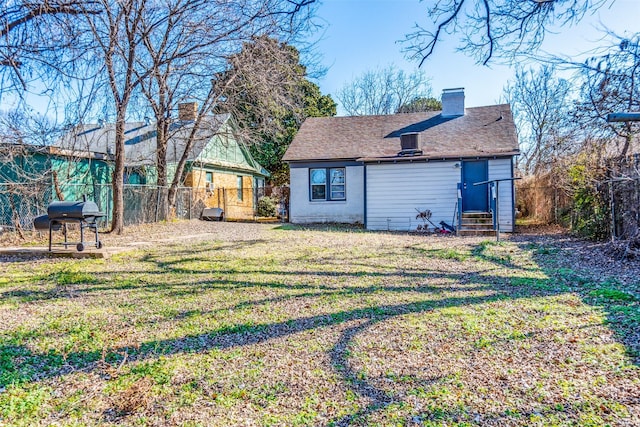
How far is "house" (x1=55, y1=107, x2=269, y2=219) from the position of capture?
1717cm

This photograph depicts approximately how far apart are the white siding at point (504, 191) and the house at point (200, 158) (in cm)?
948

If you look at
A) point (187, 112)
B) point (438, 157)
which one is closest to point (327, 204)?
point (438, 157)

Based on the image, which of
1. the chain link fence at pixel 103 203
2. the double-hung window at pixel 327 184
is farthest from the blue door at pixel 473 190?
the chain link fence at pixel 103 203

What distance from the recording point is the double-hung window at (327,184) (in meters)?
16.2

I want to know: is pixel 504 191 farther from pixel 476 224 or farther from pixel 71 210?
pixel 71 210

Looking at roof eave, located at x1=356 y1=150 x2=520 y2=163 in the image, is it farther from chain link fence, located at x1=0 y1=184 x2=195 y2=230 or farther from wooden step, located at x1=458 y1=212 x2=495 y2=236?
chain link fence, located at x1=0 y1=184 x2=195 y2=230

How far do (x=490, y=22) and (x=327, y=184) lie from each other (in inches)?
436

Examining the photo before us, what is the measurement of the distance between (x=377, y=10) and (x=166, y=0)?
658 cm

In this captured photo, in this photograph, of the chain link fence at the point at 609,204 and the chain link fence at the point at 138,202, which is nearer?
the chain link fence at the point at 609,204

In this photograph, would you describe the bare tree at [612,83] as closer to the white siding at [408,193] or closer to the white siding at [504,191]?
the white siding at [504,191]

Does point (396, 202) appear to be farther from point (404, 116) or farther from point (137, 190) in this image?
point (137, 190)

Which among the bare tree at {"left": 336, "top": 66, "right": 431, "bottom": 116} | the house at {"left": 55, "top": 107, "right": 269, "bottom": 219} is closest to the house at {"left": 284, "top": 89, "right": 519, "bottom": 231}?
the house at {"left": 55, "top": 107, "right": 269, "bottom": 219}

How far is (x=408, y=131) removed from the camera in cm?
1673

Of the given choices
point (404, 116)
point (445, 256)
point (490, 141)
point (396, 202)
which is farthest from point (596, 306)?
point (404, 116)
